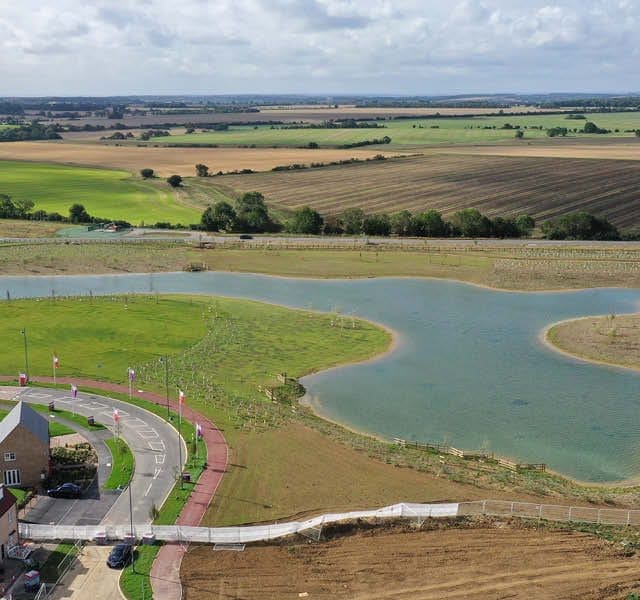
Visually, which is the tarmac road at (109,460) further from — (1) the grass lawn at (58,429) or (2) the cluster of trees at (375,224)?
(2) the cluster of trees at (375,224)

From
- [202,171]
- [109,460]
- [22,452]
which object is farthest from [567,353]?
[202,171]

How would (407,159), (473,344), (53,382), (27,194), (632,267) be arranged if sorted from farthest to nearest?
(407,159) → (27,194) → (632,267) → (473,344) → (53,382)

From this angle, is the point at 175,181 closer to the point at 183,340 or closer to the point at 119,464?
the point at 183,340

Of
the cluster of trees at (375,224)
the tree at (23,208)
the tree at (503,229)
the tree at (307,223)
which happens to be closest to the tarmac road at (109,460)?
the cluster of trees at (375,224)

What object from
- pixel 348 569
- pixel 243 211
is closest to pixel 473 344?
pixel 348 569

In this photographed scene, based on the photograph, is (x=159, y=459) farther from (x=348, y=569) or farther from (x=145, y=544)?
(x=348, y=569)

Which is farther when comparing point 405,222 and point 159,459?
point 405,222
